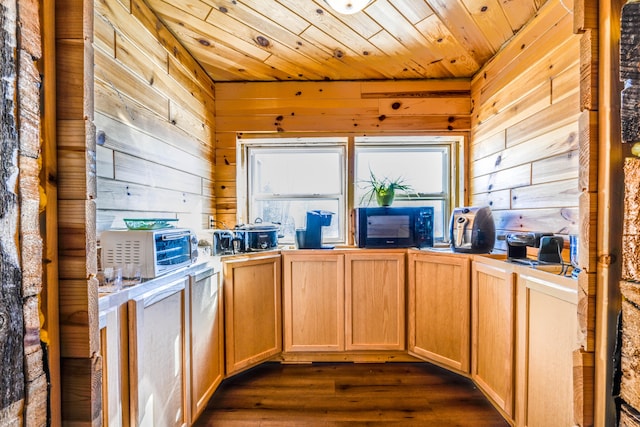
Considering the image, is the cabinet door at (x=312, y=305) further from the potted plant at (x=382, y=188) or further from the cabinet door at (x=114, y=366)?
the cabinet door at (x=114, y=366)

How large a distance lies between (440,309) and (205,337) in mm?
1555

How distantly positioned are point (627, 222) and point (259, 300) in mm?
1978

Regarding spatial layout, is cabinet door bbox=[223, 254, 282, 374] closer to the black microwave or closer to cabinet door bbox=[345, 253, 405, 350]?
cabinet door bbox=[345, 253, 405, 350]

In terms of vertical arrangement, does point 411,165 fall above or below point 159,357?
above

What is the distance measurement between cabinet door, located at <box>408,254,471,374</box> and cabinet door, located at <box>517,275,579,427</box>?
469 millimetres

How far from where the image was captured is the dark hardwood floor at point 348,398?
1.71 m

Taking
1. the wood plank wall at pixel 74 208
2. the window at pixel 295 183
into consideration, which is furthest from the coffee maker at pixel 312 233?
the wood plank wall at pixel 74 208

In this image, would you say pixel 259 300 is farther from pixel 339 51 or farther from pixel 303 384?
pixel 339 51

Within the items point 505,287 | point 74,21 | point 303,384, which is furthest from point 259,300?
point 74,21

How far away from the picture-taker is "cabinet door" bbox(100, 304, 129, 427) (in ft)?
3.13

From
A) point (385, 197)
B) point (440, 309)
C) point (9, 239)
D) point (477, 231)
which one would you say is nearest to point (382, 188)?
point (385, 197)

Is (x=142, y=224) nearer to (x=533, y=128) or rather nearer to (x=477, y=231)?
(x=477, y=231)

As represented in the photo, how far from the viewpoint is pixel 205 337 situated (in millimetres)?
1742

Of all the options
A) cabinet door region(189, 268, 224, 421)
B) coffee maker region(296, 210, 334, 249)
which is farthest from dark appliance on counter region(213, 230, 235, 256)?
coffee maker region(296, 210, 334, 249)
